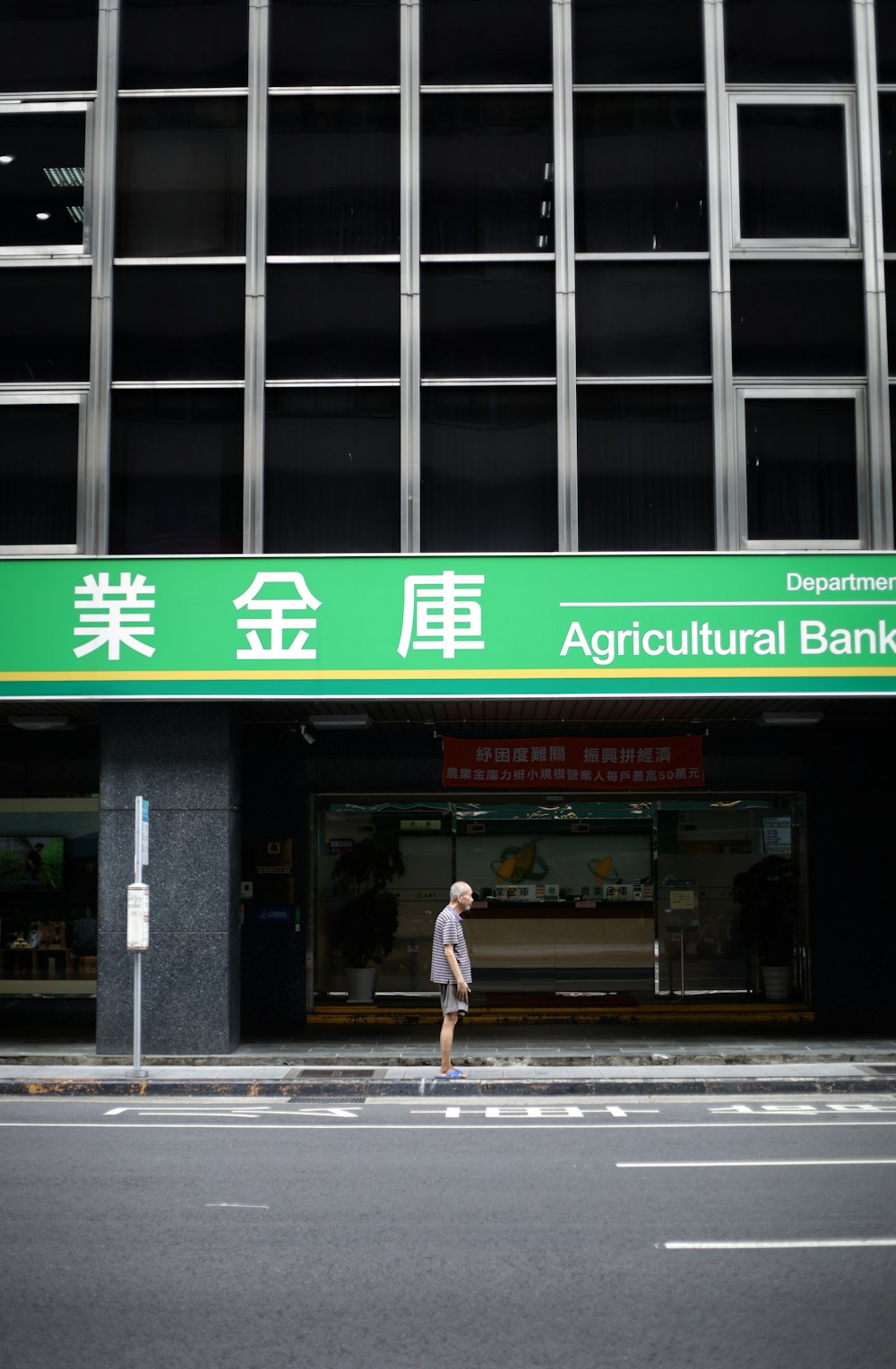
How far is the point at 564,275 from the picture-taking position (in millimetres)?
16016

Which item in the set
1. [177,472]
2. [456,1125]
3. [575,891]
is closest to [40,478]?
[177,472]

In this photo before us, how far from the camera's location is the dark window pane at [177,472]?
15.9m

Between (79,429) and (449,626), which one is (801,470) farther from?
(79,429)

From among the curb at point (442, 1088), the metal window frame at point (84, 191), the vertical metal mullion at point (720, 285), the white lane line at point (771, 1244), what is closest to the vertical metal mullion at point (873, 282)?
the vertical metal mullion at point (720, 285)

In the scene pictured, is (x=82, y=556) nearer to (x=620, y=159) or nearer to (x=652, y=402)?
(x=652, y=402)

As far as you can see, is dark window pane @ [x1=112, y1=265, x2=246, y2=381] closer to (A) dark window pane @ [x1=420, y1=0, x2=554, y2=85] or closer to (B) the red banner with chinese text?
(A) dark window pane @ [x1=420, y1=0, x2=554, y2=85]

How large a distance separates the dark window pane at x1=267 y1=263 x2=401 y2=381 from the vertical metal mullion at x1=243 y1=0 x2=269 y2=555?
252mm

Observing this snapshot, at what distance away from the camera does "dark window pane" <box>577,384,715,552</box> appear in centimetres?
1590

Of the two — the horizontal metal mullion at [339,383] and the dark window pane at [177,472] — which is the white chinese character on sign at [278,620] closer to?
the dark window pane at [177,472]

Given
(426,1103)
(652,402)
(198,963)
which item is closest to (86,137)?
(652,402)

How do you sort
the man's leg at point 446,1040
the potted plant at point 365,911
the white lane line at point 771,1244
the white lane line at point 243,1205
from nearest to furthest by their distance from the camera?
1. the white lane line at point 771,1244
2. the white lane line at point 243,1205
3. the man's leg at point 446,1040
4. the potted plant at point 365,911

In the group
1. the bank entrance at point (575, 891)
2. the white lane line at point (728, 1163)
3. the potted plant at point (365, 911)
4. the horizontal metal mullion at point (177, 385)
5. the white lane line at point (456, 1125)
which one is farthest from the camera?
the bank entrance at point (575, 891)

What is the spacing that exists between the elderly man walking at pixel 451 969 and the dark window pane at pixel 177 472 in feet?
15.8

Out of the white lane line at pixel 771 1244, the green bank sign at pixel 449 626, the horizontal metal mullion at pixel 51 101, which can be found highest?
the horizontal metal mullion at pixel 51 101
